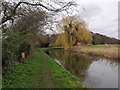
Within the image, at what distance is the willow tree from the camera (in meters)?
52.2

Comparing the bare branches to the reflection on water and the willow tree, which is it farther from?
the willow tree

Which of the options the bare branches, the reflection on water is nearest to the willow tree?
the reflection on water

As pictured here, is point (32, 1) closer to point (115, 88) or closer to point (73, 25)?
point (115, 88)

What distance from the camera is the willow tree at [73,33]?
5219 centimetres

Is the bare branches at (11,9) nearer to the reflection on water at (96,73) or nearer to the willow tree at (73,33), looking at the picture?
the reflection on water at (96,73)

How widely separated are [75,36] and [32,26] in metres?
32.1

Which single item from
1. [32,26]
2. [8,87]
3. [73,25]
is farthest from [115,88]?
[73,25]

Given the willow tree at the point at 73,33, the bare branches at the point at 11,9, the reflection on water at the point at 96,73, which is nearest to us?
the bare branches at the point at 11,9

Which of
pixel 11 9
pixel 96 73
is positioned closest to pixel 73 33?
pixel 96 73

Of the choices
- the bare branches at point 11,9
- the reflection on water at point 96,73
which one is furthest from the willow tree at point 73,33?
the bare branches at point 11,9

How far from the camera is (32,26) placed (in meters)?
22.1

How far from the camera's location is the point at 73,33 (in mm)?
53344

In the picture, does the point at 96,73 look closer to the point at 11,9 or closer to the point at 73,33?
the point at 11,9

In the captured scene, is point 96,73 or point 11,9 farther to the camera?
point 96,73
